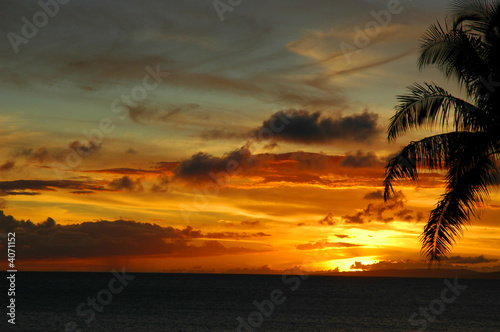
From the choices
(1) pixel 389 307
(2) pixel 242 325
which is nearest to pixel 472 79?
(2) pixel 242 325

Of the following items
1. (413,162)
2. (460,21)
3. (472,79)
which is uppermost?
(460,21)

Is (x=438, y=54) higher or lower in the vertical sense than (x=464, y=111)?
higher

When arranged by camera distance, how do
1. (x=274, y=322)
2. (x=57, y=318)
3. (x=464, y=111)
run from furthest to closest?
(x=57, y=318) < (x=274, y=322) < (x=464, y=111)

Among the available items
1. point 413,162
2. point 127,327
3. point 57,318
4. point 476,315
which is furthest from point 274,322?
point 413,162

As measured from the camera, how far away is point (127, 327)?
2249 inches

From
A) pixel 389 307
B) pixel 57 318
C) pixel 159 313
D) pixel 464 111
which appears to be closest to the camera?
pixel 464 111

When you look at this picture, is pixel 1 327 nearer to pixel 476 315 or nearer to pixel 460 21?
pixel 460 21

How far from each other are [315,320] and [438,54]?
55464 mm

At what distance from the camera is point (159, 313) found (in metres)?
74.1

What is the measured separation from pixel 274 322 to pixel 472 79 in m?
50.9

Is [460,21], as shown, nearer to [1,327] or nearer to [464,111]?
[464,111]

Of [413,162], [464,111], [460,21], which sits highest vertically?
[460,21]

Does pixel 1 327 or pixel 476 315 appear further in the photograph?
pixel 476 315

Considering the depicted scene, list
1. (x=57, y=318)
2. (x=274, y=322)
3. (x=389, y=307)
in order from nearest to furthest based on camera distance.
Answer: (x=274, y=322) → (x=57, y=318) → (x=389, y=307)
